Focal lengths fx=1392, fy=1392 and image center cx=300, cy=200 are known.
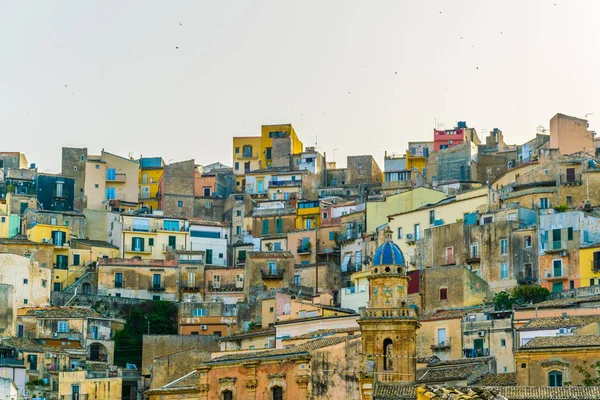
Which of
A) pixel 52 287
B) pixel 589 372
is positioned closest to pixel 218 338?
pixel 52 287

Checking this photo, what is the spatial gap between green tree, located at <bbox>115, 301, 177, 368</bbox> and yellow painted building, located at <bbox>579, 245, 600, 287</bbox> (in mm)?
25748

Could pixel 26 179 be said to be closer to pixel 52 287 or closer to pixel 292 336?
pixel 52 287

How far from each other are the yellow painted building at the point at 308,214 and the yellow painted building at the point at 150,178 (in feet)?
54.8

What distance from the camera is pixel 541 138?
327 feet

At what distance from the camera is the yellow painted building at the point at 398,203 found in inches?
3474

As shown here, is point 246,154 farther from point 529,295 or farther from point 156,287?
point 529,295

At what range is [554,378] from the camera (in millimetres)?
52812

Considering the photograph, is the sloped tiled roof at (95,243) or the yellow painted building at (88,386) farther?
the sloped tiled roof at (95,243)

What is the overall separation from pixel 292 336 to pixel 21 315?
795 inches

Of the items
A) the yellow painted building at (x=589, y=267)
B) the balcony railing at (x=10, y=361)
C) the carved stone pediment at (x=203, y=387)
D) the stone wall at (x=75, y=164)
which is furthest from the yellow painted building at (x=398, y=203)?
the carved stone pediment at (x=203, y=387)

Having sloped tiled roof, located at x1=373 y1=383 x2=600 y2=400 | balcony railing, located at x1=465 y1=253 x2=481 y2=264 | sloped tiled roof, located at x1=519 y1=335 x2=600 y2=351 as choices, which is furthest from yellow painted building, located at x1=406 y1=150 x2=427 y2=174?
sloped tiled roof, located at x1=373 y1=383 x2=600 y2=400

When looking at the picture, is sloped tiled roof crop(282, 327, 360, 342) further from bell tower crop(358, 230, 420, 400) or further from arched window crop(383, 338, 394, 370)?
arched window crop(383, 338, 394, 370)

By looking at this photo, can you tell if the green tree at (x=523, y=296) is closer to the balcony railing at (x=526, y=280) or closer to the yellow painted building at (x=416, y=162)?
the balcony railing at (x=526, y=280)

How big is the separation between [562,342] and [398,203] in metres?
37.4
